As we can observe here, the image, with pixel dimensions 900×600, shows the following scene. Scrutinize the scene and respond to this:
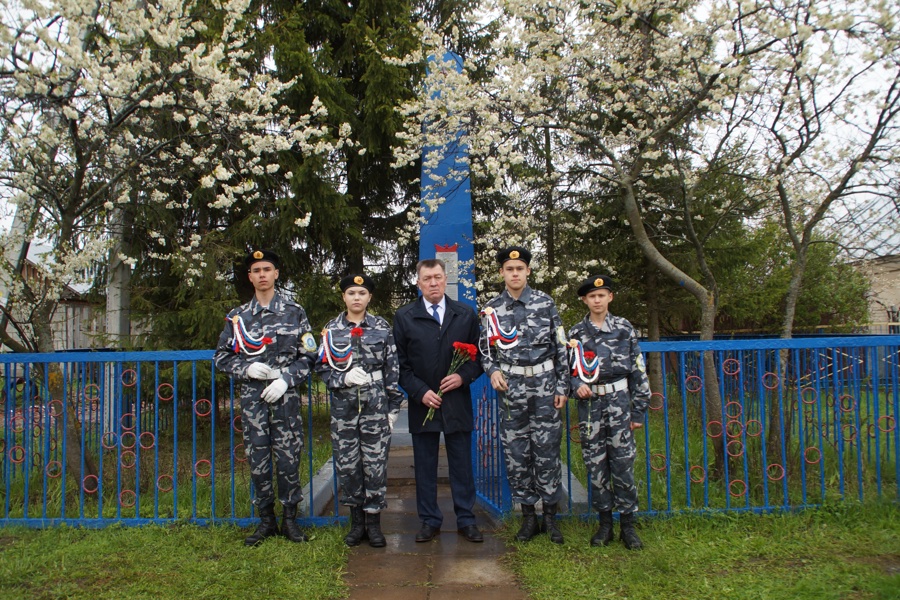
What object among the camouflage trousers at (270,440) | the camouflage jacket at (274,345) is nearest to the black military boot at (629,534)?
the camouflage trousers at (270,440)

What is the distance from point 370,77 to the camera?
30.5 ft

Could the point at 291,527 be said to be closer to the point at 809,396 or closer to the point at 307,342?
the point at 307,342

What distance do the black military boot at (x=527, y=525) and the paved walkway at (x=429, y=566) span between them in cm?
15

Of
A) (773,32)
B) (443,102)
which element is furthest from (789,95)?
(443,102)

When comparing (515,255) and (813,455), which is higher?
(515,255)

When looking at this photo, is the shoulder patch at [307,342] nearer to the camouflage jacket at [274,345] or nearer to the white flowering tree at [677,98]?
the camouflage jacket at [274,345]

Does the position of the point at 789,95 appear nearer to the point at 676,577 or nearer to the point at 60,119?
the point at 676,577

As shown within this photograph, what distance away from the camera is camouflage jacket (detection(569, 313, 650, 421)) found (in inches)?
159

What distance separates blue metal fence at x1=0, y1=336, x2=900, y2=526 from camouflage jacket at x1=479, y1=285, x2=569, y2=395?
618 millimetres

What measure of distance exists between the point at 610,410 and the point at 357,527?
6.29 feet

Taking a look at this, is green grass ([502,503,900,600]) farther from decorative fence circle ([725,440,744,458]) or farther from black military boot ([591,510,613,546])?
decorative fence circle ([725,440,744,458])

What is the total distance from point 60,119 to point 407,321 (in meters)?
3.60

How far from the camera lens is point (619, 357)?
405cm

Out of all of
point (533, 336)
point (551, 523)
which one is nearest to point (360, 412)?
point (533, 336)
